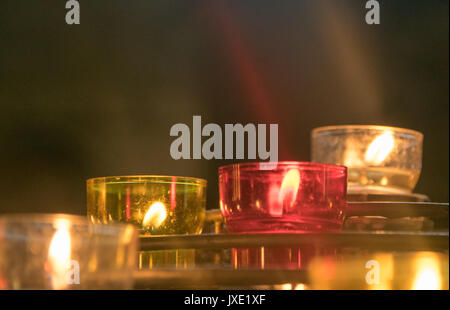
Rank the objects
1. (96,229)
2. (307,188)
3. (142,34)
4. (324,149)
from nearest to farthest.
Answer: (96,229) → (307,188) → (324,149) → (142,34)

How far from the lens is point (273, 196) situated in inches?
15.5

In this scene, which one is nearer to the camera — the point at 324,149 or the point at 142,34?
the point at 324,149

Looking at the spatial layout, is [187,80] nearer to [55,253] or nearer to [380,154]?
[380,154]

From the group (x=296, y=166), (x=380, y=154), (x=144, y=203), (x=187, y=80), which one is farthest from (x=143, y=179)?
(x=187, y=80)

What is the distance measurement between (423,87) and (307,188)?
3.75ft

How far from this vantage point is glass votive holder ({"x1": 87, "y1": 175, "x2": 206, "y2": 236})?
0.43 metres

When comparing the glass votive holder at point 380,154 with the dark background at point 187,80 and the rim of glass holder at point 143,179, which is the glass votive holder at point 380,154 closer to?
the rim of glass holder at point 143,179

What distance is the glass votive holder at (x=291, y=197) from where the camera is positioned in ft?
1.28

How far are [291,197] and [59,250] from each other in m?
0.18

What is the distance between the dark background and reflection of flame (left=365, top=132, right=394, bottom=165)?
82 cm

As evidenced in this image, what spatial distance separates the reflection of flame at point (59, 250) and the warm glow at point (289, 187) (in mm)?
177

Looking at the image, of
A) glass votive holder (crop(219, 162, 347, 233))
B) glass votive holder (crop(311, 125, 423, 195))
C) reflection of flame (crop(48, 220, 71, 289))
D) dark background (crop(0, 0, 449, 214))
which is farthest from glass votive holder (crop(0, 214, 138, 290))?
dark background (crop(0, 0, 449, 214))

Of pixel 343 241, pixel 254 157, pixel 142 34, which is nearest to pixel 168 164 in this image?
pixel 254 157

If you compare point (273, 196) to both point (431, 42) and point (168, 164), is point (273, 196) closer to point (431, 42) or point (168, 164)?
point (168, 164)
